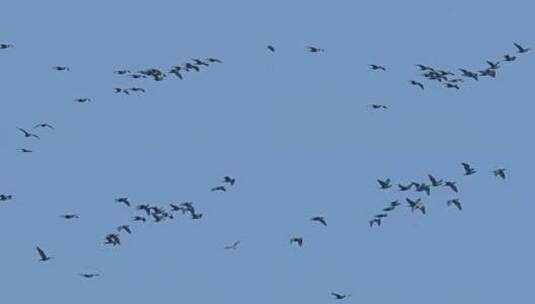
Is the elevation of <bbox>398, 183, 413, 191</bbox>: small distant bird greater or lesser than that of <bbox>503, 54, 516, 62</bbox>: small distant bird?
lesser

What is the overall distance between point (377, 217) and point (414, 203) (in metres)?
4.80

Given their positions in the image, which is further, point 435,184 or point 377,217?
point 377,217

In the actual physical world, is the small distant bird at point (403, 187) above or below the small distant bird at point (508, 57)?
below

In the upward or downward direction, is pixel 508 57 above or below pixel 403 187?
above

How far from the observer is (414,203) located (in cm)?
11756

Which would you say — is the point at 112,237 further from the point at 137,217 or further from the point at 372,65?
the point at 372,65

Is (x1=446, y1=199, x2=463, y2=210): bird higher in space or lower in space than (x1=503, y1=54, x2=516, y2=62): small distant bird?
lower

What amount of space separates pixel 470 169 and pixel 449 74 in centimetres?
688

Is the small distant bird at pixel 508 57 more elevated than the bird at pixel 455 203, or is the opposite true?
the small distant bird at pixel 508 57

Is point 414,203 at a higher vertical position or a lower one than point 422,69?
lower

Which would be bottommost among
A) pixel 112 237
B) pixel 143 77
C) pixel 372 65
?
pixel 112 237

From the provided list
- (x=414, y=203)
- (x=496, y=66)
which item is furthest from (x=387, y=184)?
(x=496, y=66)

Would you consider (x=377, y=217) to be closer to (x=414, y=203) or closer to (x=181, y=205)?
(x=414, y=203)

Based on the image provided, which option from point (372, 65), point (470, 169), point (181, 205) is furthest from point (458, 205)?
point (181, 205)
